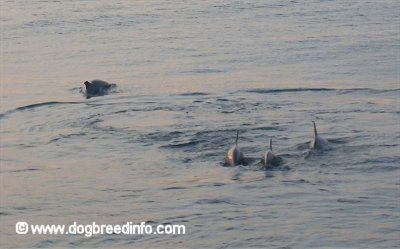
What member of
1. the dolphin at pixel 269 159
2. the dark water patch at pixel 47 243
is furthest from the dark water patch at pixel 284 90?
the dark water patch at pixel 47 243

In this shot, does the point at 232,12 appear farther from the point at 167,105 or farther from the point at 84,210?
the point at 84,210

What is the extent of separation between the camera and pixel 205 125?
17438 mm

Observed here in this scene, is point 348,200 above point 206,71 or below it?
below

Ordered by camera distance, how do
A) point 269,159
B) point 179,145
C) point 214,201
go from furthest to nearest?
point 179,145, point 269,159, point 214,201

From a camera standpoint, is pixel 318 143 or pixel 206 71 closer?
pixel 318 143

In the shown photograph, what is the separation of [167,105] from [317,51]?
565 cm

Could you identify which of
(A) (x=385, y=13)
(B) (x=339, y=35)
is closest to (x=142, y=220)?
(B) (x=339, y=35)

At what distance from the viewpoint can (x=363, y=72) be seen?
70.1 ft

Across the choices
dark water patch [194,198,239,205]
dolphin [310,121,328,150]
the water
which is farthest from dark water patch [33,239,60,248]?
dolphin [310,121,328,150]

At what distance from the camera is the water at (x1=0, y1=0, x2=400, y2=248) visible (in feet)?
42.5

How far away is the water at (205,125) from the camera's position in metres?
12.9

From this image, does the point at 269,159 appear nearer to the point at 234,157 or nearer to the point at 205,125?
the point at 234,157

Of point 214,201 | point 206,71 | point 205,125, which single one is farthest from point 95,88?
point 214,201

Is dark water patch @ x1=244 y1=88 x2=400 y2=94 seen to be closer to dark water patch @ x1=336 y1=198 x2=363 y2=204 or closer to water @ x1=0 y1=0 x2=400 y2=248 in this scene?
water @ x1=0 y1=0 x2=400 y2=248
